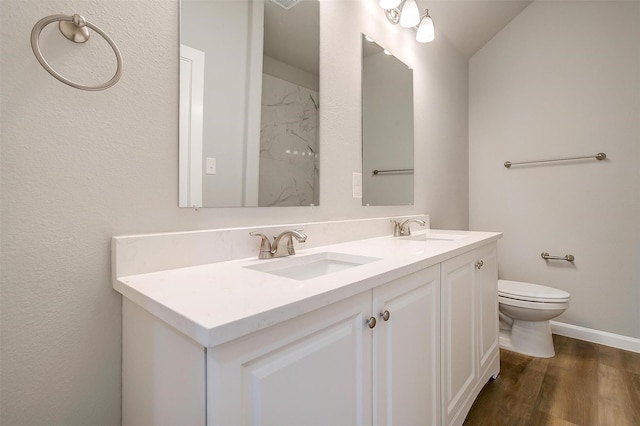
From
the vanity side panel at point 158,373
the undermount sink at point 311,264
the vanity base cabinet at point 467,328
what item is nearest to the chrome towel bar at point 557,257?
the vanity base cabinet at point 467,328

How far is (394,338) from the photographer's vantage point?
2.78 feet

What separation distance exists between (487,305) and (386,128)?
3.53 feet

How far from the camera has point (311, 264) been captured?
1096mm

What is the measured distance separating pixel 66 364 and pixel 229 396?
1.65ft

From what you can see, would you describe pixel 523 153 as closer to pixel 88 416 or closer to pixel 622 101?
pixel 622 101

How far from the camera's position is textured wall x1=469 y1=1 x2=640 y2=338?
2.02 meters

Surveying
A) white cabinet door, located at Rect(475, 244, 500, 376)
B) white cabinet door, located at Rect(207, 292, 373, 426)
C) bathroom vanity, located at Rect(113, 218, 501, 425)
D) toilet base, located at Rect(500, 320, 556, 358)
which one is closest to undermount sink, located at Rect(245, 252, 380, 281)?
bathroom vanity, located at Rect(113, 218, 501, 425)

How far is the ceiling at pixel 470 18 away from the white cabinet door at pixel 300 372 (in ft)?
6.98

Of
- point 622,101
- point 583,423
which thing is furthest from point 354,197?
point 622,101

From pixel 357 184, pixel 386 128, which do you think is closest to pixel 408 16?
pixel 386 128

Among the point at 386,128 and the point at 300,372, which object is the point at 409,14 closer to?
the point at 386,128

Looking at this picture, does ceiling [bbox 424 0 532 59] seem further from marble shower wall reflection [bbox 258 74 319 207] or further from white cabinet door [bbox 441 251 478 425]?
white cabinet door [bbox 441 251 478 425]

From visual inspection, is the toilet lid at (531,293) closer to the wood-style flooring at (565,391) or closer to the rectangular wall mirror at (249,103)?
the wood-style flooring at (565,391)

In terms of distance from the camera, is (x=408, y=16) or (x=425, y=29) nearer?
(x=408, y=16)
